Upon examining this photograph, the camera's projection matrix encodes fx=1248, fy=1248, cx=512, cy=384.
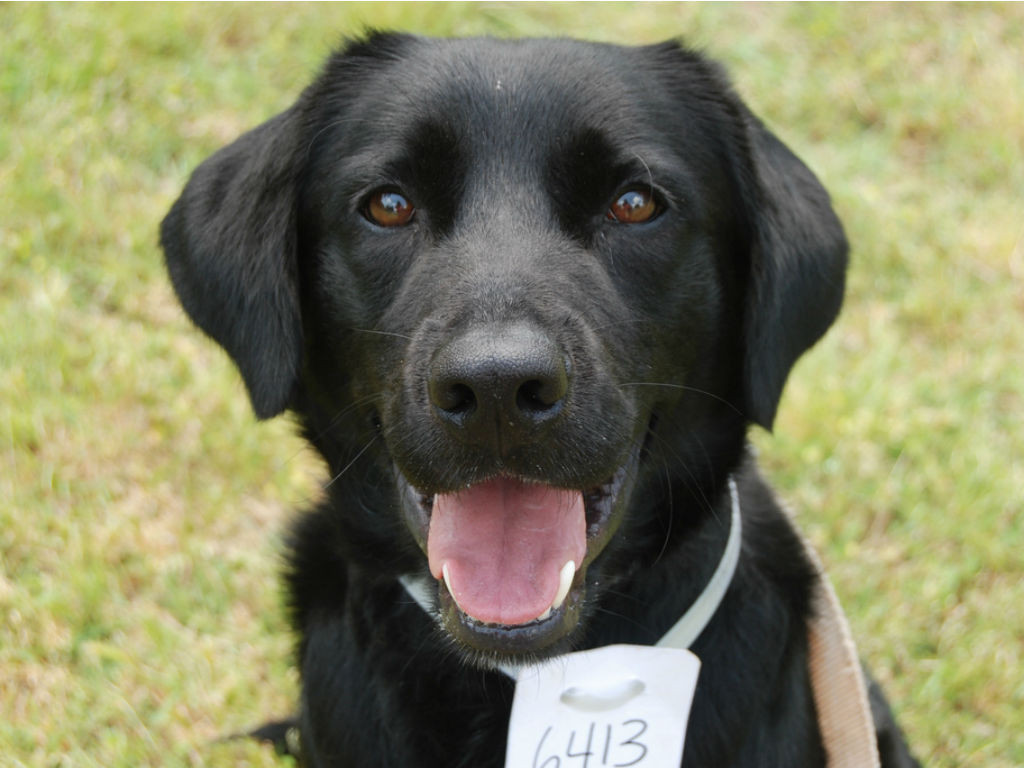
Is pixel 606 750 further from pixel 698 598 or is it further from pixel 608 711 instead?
pixel 698 598

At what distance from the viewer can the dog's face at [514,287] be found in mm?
2266

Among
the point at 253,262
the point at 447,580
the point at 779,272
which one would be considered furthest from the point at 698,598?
the point at 253,262

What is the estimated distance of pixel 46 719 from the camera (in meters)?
3.33

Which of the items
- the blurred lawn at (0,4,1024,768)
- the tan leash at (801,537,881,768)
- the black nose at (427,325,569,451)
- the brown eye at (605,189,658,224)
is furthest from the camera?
the blurred lawn at (0,4,1024,768)

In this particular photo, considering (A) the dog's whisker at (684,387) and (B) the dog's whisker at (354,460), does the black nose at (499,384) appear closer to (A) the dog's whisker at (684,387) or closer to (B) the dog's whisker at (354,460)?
(A) the dog's whisker at (684,387)

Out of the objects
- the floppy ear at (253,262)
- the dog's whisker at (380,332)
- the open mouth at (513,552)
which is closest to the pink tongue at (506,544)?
the open mouth at (513,552)

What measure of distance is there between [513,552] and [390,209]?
2.43 feet

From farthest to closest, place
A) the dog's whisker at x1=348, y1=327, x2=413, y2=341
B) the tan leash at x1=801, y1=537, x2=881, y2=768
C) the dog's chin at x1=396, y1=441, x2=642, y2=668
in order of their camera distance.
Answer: the tan leash at x1=801, y1=537, x2=881, y2=768, the dog's whisker at x1=348, y1=327, x2=413, y2=341, the dog's chin at x1=396, y1=441, x2=642, y2=668

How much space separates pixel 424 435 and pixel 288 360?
461mm

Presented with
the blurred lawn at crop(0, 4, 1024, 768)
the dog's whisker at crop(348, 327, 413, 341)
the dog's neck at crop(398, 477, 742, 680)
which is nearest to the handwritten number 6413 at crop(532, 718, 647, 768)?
the dog's neck at crop(398, 477, 742, 680)

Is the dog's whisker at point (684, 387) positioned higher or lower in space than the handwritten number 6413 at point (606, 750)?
higher

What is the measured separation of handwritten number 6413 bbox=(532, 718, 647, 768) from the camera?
96.1 inches

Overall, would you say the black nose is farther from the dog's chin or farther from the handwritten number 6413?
the handwritten number 6413

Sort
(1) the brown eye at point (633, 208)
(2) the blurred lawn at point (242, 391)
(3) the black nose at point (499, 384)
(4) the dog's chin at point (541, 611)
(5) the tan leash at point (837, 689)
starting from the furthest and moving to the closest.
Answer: (2) the blurred lawn at point (242, 391)
(5) the tan leash at point (837, 689)
(1) the brown eye at point (633, 208)
(4) the dog's chin at point (541, 611)
(3) the black nose at point (499, 384)
